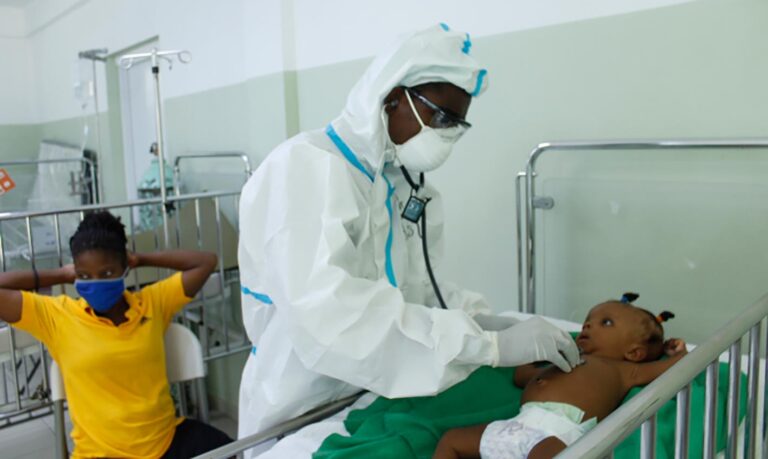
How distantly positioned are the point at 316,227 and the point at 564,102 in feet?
3.92

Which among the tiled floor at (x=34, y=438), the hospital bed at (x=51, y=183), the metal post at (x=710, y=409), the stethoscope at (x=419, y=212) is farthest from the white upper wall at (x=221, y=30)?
the tiled floor at (x=34, y=438)

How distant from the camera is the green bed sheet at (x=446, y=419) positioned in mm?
1301

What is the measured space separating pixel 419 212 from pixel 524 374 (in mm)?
517

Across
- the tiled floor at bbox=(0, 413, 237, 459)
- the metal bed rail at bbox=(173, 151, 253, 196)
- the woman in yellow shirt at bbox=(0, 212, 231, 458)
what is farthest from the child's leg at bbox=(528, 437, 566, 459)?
the tiled floor at bbox=(0, 413, 237, 459)

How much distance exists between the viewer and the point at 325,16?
3.06 metres

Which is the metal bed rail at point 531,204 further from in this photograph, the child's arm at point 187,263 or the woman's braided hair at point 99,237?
the woman's braided hair at point 99,237

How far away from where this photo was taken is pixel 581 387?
147 centimetres

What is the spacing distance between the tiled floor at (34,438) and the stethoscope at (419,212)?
89.2 inches

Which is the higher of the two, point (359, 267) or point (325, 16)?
point (325, 16)

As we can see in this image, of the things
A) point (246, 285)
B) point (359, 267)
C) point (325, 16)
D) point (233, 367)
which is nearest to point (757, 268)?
point (359, 267)

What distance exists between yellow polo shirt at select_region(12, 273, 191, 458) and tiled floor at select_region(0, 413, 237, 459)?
1450 millimetres

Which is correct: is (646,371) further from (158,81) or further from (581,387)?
(158,81)

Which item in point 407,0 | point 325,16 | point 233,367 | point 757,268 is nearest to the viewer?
point 757,268

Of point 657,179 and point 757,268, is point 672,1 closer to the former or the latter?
point 657,179
